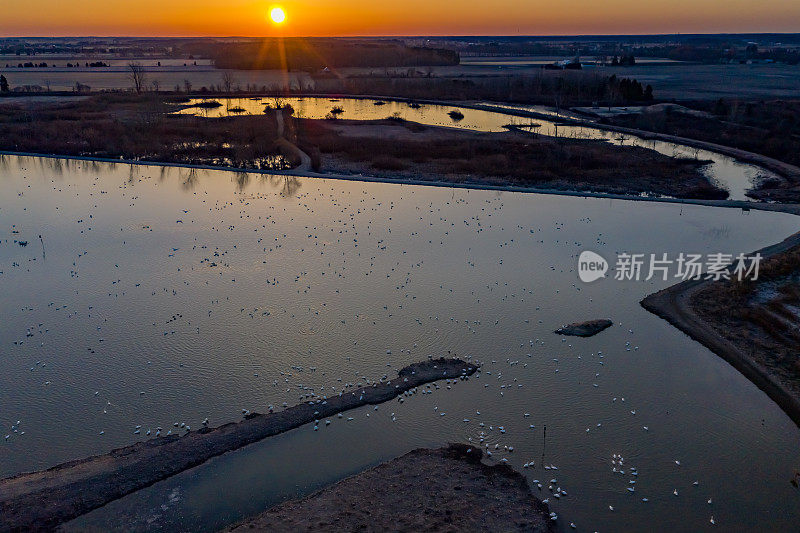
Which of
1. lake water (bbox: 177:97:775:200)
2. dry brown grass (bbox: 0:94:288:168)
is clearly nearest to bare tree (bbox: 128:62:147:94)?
lake water (bbox: 177:97:775:200)

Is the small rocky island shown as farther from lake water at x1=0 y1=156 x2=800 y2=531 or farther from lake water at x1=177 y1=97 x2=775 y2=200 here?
lake water at x1=177 y1=97 x2=775 y2=200

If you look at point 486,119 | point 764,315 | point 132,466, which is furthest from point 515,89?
point 132,466

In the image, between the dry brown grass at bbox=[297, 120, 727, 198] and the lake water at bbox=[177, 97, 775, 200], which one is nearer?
the dry brown grass at bbox=[297, 120, 727, 198]

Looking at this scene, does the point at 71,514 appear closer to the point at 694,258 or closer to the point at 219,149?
the point at 694,258

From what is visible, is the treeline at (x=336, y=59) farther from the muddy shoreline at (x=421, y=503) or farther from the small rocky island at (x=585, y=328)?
the muddy shoreline at (x=421, y=503)

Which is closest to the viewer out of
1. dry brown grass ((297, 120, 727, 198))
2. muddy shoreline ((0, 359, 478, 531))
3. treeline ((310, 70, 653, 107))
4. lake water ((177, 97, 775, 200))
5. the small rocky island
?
muddy shoreline ((0, 359, 478, 531))

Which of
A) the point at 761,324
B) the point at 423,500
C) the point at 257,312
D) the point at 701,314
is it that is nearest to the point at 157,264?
the point at 257,312
